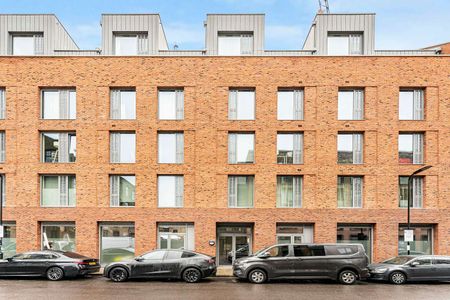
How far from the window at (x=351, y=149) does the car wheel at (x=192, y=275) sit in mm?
10252

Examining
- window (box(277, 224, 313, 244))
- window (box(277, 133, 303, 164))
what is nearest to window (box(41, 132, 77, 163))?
window (box(277, 133, 303, 164))

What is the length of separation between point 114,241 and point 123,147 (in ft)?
17.2

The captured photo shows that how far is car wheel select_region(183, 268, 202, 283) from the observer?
16141 mm

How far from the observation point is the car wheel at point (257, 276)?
16.0 meters

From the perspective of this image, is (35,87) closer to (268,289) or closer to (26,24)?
(26,24)

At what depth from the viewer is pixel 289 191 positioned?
70.9 ft

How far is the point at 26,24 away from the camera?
23297mm

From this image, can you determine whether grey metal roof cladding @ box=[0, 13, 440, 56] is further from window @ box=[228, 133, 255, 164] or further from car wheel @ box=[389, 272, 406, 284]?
car wheel @ box=[389, 272, 406, 284]

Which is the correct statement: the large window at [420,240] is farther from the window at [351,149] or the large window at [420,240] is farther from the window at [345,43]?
the window at [345,43]

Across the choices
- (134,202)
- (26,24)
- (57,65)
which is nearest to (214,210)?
(134,202)

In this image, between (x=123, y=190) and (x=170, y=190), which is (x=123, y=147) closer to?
(x=123, y=190)

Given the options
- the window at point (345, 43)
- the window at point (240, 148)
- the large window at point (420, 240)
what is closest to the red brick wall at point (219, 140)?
the window at point (240, 148)

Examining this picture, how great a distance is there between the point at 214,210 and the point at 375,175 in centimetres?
893

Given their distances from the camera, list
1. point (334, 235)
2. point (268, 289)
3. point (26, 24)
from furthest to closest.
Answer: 1. point (26, 24)
2. point (334, 235)
3. point (268, 289)
